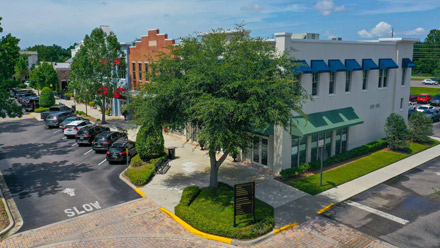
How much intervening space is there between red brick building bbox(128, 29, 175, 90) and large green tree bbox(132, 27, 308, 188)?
14834 mm

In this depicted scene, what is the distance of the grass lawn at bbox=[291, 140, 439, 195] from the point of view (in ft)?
67.3

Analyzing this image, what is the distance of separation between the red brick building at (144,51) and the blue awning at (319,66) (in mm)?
14525

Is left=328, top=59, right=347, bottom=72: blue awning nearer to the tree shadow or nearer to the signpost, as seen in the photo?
the signpost

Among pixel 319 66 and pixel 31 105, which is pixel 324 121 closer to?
pixel 319 66

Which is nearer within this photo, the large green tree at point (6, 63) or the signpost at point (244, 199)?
the signpost at point (244, 199)

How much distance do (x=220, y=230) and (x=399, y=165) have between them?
17077 millimetres

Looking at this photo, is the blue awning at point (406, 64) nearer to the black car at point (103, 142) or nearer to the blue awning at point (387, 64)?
the blue awning at point (387, 64)

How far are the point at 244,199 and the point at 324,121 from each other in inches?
446

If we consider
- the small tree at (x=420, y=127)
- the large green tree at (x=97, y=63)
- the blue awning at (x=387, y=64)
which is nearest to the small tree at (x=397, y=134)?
the small tree at (x=420, y=127)

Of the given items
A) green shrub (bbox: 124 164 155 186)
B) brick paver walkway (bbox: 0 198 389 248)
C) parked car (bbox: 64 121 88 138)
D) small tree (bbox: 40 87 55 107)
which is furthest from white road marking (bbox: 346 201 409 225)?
small tree (bbox: 40 87 55 107)

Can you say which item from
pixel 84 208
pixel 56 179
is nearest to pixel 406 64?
pixel 84 208

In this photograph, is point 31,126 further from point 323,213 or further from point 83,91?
point 323,213

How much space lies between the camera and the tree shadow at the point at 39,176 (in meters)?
20.0

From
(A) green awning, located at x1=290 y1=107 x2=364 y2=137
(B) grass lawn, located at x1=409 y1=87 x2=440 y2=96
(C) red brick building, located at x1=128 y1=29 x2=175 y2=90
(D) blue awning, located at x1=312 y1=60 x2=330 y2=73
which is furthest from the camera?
(B) grass lawn, located at x1=409 y1=87 x2=440 y2=96
